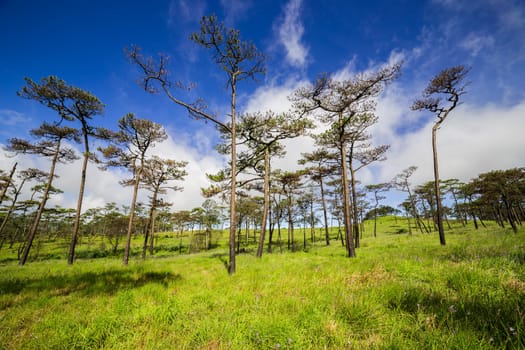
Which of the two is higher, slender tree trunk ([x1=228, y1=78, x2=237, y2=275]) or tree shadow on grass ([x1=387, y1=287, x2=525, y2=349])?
slender tree trunk ([x1=228, y1=78, x2=237, y2=275])

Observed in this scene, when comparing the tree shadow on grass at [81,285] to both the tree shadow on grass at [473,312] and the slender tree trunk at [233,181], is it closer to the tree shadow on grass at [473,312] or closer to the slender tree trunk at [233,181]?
the slender tree trunk at [233,181]

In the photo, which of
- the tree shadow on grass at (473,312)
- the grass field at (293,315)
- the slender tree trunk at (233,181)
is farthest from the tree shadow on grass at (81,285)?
the tree shadow on grass at (473,312)

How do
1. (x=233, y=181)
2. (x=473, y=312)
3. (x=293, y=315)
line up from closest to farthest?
1. (x=473, y=312)
2. (x=293, y=315)
3. (x=233, y=181)

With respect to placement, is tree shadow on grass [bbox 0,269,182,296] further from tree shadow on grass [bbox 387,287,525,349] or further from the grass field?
tree shadow on grass [bbox 387,287,525,349]

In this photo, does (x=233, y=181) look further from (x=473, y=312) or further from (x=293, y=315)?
(x=473, y=312)

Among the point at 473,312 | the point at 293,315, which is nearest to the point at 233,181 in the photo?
the point at 293,315

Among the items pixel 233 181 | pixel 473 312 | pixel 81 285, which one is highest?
pixel 233 181

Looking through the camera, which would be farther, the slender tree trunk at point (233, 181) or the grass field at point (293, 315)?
the slender tree trunk at point (233, 181)

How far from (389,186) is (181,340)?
3924 cm

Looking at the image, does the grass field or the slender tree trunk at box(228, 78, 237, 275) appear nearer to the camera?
the grass field

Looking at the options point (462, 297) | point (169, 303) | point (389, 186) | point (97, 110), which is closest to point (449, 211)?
point (389, 186)

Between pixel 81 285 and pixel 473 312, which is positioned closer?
pixel 473 312

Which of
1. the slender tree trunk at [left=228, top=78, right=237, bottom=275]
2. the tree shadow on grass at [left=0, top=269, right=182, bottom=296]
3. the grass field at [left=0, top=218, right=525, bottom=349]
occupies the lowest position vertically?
the tree shadow on grass at [left=0, top=269, right=182, bottom=296]

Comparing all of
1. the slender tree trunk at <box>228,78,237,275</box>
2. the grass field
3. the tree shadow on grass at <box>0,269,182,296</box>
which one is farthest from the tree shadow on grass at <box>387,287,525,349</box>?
the tree shadow on grass at <box>0,269,182,296</box>
